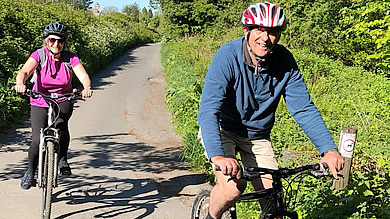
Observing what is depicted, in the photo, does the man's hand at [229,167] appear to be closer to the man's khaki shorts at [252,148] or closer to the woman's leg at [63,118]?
the man's khaki shorts at [252,148]

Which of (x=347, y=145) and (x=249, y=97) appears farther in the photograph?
(x=347, y=145)

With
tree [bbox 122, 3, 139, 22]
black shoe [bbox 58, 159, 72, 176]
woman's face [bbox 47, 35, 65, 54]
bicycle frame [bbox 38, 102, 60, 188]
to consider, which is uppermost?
tree [bbox 122, 3, 139, 22]

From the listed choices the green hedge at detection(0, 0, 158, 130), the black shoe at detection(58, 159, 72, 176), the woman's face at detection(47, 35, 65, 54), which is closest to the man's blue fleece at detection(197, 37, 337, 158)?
the woman's face at detection(47, 35, 65, 54)

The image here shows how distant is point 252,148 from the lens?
3752 mm

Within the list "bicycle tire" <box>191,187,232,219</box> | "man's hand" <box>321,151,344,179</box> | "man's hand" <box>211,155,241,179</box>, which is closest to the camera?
"man's hand" <box>211,155,241,179</box>

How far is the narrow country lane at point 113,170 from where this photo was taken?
565 centimetres

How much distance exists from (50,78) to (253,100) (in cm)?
300

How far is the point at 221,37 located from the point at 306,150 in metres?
18.9

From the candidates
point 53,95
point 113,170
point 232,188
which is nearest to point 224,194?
point 232,188

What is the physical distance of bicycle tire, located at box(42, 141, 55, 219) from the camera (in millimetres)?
4895

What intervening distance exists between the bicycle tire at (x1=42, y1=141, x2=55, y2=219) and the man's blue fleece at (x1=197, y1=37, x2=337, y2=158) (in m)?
2.24

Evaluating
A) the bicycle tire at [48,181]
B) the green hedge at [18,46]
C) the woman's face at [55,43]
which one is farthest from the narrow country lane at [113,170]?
the woman's face at [55,43]

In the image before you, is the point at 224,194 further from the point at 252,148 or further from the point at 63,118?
the point at 63,118

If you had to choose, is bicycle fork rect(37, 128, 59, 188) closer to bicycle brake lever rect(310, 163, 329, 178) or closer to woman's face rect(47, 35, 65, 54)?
woman's face rect(47, 35, 65, 54)
